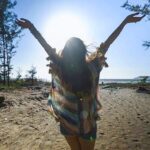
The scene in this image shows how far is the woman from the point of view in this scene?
4484 mm

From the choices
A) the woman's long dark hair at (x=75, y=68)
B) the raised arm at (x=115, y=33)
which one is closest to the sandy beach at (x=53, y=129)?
the raised arm at (x=115, y=33)

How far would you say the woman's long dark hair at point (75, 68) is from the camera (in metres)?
4.47

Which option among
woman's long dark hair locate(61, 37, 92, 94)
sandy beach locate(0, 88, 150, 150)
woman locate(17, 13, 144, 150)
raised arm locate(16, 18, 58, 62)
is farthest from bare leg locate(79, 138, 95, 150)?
sandy beach locate(0, 88, 150, 150)

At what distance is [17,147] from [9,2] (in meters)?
29.3

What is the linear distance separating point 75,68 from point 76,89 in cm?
26

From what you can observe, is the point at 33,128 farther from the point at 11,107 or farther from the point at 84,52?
the point at 84,52

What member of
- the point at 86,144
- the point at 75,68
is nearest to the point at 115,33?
the point at 75,68

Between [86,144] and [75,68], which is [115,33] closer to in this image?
[75,68]

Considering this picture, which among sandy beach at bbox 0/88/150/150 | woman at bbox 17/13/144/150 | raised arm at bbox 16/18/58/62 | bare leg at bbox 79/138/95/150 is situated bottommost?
sandy beach at bbox 0/88/150/150

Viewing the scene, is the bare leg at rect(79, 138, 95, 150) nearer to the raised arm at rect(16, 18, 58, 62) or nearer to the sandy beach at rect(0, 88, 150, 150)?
the raised arm at rect(16, 18, 58, 62)

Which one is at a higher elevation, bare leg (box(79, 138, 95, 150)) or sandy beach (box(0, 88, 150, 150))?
bare leg (box(79, 138, 95, 150))

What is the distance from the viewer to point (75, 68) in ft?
14.7

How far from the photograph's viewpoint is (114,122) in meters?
10.6

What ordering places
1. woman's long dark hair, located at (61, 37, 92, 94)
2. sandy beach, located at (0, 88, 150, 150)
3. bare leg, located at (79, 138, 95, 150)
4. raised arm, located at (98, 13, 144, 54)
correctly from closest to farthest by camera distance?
woman's long dark hair, located at (61, 37, 92, 94) → bare leg, located at (79, 138, 95, 150) → raised arm, located at (98, 13, 144, 54) → sandy beach, located at (0, 88, 150, 150)
